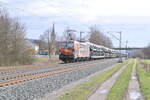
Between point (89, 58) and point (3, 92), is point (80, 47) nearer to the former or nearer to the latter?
point (89, 58)

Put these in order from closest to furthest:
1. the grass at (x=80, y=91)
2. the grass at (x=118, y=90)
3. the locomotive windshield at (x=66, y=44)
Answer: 1. the grass at (x=118, y=90)
2. the grass at (x=80, y=91)
3. the locomotive windshield at (x=66, y=44)

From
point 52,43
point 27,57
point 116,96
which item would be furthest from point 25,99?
point 52,43

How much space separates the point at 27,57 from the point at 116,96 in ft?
98.2

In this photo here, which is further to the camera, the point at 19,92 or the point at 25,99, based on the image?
the point at 19,92

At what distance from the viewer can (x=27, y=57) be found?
40625 mm

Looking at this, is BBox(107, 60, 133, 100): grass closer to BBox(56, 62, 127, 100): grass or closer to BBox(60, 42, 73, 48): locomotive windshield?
BBox(56, 62, 127, 100): grass

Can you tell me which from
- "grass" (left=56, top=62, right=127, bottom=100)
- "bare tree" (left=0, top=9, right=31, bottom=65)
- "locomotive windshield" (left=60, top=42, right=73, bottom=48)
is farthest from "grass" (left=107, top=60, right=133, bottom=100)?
"locomotive windshield" (left=60, top=42, right=73, bottom=48)

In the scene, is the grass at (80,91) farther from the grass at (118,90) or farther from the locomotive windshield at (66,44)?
the locomotive windshield at (66,44)

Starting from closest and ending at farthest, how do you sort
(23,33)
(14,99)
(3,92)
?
(14,99) < (3,92) < (23,33)

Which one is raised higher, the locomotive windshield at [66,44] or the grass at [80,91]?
the locomotive windshield at [66,44]

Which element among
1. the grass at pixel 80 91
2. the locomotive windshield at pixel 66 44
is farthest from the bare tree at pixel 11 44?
the grass at pixel 80 91

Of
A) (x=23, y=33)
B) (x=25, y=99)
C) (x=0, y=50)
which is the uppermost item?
(x=23, y=33)

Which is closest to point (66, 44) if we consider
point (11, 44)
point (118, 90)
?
point (11, 44)

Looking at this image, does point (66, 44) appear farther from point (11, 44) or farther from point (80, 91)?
point (80, 91)
